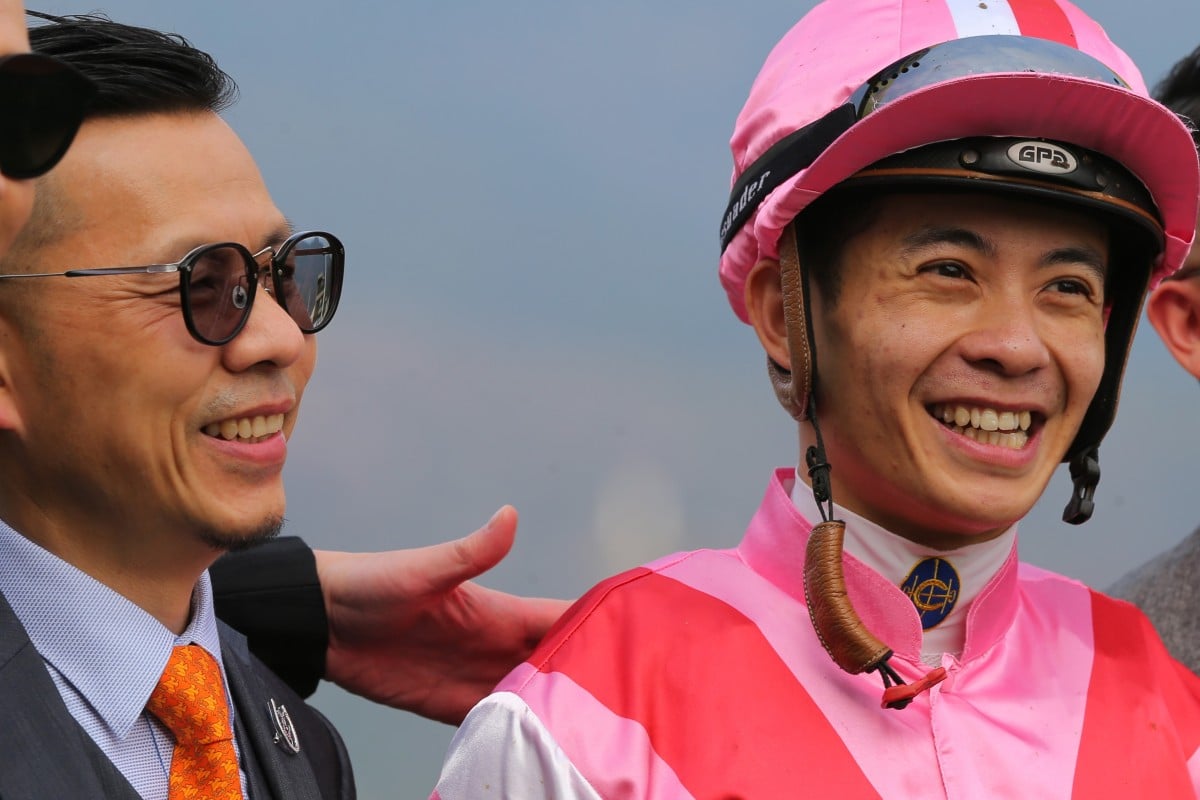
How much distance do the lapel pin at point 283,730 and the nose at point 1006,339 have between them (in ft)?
4.14

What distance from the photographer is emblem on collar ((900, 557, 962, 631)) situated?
107 inches

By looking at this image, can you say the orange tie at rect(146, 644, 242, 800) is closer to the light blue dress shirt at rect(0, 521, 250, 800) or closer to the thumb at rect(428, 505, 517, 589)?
the light blue dress shirt at rect(0, 521, 250, 800)

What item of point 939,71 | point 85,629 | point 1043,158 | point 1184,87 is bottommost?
point 85,629

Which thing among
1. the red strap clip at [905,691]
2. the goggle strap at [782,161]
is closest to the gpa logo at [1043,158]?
the goggle strap at [782,161]

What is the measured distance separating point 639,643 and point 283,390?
0.70 m

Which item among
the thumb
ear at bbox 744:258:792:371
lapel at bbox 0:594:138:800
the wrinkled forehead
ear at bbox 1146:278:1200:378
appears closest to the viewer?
the wrinkled forehead

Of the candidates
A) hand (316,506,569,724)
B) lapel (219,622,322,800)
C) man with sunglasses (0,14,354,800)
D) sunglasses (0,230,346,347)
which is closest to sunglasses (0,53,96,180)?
man with sunglasses (0,14,354,800)

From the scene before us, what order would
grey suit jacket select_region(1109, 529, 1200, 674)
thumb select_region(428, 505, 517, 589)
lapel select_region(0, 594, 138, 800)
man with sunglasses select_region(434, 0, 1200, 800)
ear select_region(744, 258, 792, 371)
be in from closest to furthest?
1. lapel select_region(0, 594, 138, 800)
2. man with sunglasses select_region(434, 0, 1200, 800)
3. ear select_region(744, 258, 792, 371)
4. thumb select_region(428, 505, 517, 589)
5. grey suit jacket select_region(1109, 529, 1200, 674)

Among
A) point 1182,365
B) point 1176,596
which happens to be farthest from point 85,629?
point 1176,596

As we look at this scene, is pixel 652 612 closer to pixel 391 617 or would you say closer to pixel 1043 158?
pixel 391 617

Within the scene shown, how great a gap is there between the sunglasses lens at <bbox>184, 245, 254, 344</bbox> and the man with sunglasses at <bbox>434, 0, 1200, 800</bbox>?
2.32 ft

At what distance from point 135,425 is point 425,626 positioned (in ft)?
3.58

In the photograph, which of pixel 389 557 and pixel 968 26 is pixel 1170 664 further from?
pixel 389 557

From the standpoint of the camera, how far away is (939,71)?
2.58 m
